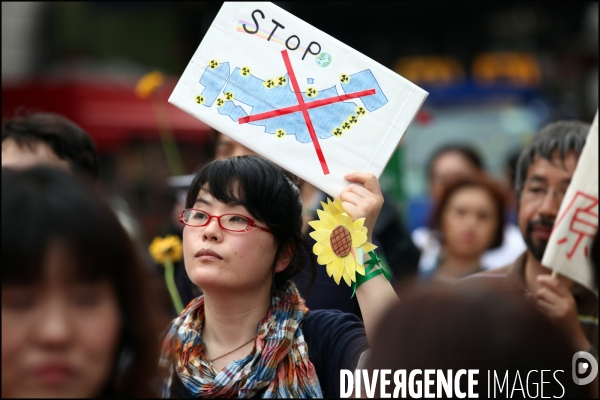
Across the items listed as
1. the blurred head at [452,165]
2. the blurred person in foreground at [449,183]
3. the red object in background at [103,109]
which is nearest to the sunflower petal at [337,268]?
the blurred person in foreground at [449,183]

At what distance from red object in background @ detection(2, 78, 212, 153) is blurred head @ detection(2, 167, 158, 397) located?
11067 mm

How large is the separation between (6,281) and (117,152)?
38.4 feet

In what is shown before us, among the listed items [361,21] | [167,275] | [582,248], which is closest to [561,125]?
[582,248]

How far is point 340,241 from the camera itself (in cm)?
260

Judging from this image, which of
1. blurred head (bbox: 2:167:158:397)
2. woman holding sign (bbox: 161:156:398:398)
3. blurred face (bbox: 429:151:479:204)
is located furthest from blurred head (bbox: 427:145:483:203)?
blurred head (bbox: 2:167:158:397)

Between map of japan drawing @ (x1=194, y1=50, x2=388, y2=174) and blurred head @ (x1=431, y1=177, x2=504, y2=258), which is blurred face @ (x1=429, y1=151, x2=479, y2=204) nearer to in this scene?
blurred head @ (x1=431, y1=177, x2=504, y2=258)

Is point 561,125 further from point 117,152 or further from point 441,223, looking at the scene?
point 117,152

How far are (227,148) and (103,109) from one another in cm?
976

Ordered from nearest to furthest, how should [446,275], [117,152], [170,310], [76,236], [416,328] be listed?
[416,328] → [76,236] → [170,310] → [446,275] → [117,152]

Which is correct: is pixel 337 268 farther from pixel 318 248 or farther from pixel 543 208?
pixel 543 208

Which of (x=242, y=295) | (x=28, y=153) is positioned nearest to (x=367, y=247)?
(x=242, y=295)

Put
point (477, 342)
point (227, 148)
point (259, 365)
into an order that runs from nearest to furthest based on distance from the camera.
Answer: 1. point (477, 342)
2. point (259, 365)
3. point (227, 148)

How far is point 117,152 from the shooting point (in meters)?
13.1

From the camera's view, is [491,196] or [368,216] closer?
[368,216]
